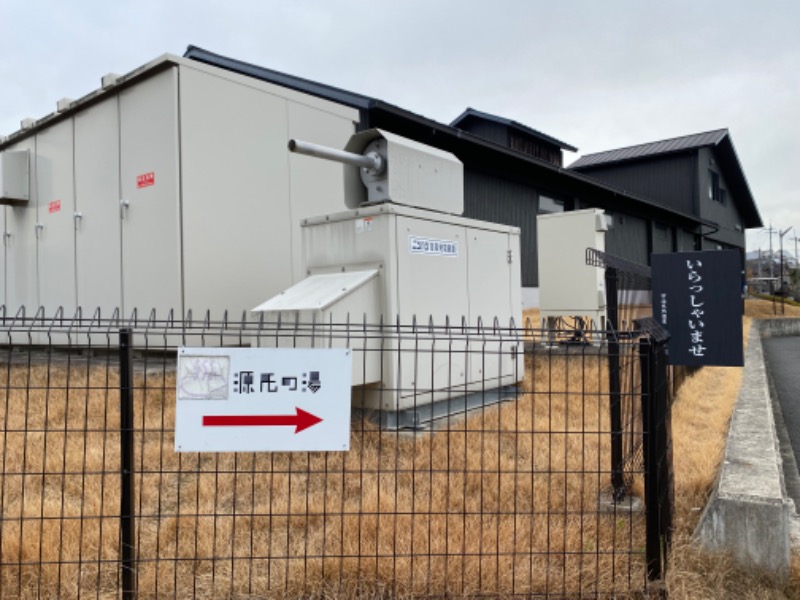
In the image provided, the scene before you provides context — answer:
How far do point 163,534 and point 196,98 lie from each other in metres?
4.70

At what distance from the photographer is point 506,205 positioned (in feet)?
52.5

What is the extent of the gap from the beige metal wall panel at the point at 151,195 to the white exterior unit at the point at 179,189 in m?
0.02

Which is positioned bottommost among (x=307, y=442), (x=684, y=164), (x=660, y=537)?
(x=660, y=537)

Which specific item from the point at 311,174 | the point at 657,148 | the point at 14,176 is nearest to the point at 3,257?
the point at 14,176

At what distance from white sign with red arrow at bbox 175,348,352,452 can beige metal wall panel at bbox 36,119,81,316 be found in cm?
588

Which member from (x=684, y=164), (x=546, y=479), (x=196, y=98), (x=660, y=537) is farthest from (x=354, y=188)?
(x=684, y=164)

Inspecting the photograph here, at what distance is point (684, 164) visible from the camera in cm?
2694

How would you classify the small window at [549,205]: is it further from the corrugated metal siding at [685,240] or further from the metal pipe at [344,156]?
the metal pipe at [344,156]

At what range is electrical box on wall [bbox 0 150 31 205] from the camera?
27.3 feet

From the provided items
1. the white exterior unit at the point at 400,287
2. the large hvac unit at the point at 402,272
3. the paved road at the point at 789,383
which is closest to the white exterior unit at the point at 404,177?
the large hvac unit at the point at 402,272

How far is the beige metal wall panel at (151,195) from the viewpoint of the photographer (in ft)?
21.1

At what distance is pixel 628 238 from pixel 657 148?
21.4 feet

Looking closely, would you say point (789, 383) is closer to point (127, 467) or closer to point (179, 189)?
point (179, 189)

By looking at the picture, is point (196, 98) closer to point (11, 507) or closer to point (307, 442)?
point (11, 507)
